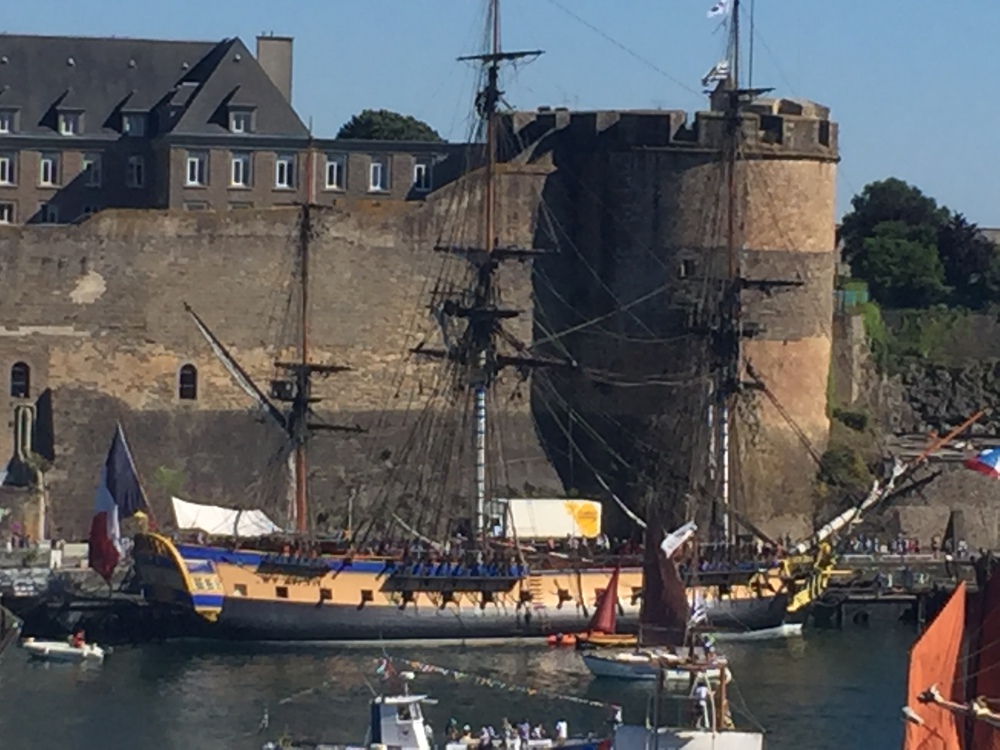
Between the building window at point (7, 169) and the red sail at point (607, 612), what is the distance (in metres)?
29.5

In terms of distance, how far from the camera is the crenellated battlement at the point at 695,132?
85.6 m

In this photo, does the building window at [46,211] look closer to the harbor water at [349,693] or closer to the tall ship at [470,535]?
the tall ship at [470,535]

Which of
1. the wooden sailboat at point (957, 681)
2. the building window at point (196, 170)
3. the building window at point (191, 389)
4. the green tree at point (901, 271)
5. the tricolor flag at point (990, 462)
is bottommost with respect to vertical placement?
the wooden sailboat at point (957, 681)

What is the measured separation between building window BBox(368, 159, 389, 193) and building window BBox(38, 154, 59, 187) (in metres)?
7.88

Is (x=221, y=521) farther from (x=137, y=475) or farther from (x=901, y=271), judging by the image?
(x=901, y=271)

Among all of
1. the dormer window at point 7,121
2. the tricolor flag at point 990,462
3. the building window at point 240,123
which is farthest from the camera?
the dormer window at point 7,121

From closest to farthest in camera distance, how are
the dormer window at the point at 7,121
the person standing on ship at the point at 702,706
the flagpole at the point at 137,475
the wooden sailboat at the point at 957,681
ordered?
the wooden sailboat at the point at 957,681 → the person standing on ship at the point at 702,706 → the flagpole at the point at 137,475 → the dormer window at the point at 7,121

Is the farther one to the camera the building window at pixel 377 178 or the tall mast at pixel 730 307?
the building window at pixel 377 178

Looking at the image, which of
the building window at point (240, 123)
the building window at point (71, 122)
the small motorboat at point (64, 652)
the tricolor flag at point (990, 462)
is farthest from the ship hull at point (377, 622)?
the building window at point (71, 122)

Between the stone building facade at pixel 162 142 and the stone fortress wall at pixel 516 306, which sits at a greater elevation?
the stone building facade at pixel 162 142

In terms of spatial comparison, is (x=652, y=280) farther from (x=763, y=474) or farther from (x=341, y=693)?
(x=341, y=693)

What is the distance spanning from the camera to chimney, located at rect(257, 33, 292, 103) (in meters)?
103

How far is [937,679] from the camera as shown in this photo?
161ft

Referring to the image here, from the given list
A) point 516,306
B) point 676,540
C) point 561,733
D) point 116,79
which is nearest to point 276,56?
point 116,79
